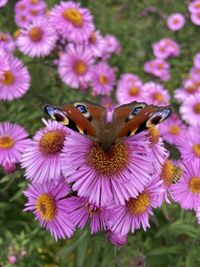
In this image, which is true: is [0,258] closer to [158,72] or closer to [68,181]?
[68,181]

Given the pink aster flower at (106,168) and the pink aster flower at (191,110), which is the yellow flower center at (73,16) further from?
the pink aster flower at (106,168)

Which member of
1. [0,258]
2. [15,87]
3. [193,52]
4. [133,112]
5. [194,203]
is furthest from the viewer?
[193,52]

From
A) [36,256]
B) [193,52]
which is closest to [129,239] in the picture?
[36,256]

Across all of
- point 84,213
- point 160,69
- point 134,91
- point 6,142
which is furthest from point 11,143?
point 160,69

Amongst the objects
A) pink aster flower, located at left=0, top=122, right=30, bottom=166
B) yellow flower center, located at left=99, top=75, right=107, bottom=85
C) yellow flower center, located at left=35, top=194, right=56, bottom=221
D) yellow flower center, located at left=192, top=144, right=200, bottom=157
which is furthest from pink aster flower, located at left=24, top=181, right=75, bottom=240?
yellow flower center, located at left=99, top=75, right=107, bottom=85

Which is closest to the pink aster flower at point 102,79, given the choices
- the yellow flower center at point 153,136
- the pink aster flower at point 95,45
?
the pink aster flower at point 95,45
